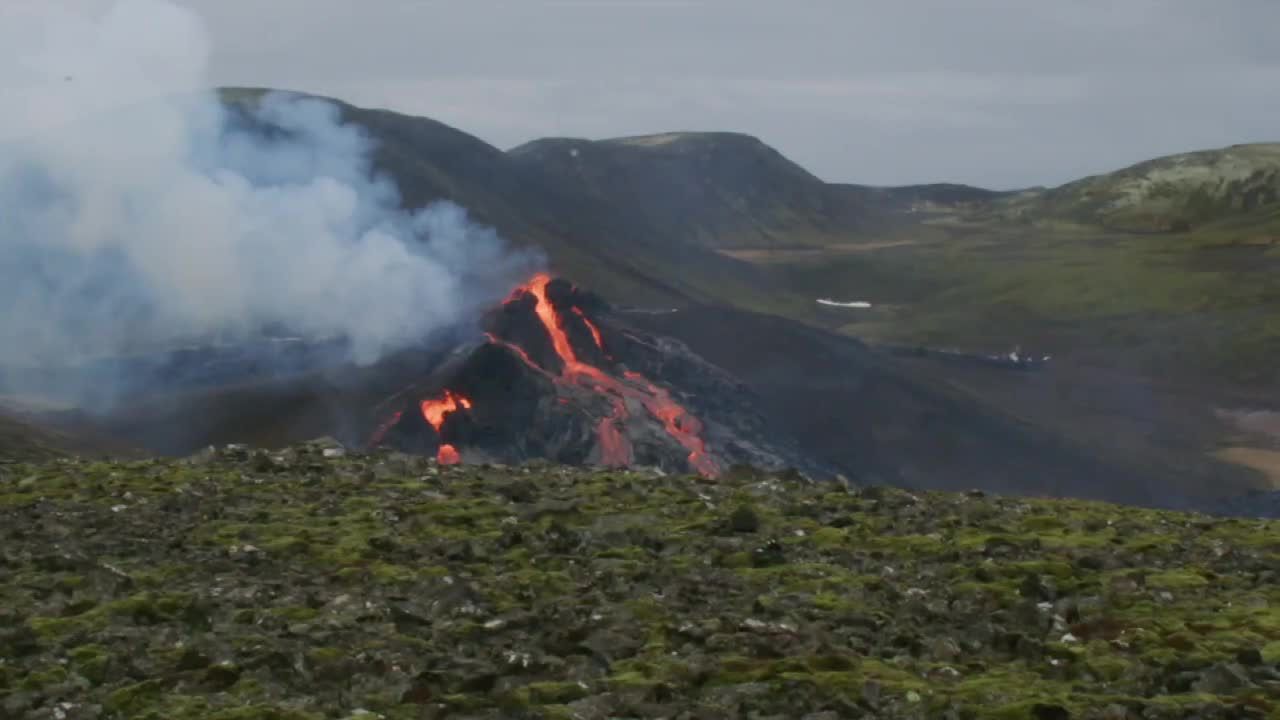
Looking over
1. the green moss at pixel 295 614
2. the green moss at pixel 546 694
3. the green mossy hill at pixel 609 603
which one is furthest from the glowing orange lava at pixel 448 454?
the green moss at pixel 546 694

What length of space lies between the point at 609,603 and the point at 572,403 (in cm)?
4978

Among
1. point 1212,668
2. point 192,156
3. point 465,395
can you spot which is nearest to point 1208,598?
point 1212,668

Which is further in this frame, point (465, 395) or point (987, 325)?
point (987, 325)

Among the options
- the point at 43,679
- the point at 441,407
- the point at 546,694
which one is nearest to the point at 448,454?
the point at 441,407

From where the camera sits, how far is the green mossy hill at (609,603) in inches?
531

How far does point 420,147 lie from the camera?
18100 centimetres

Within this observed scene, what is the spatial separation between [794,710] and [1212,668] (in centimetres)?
406

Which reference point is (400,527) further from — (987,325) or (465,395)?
(987,325)

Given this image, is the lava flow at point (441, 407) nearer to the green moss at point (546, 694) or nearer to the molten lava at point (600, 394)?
the molten lava at point (600, 394)

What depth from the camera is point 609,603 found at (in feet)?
55.9

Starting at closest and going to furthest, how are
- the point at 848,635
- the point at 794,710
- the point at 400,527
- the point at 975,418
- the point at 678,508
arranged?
the point at 794,710
the point at 848,635
the point at 400,527
the point at 678,508
the point at 975,418

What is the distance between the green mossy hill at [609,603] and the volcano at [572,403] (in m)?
38.0

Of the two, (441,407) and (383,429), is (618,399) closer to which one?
(441,407)

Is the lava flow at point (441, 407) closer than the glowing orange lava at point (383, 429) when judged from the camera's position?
No
